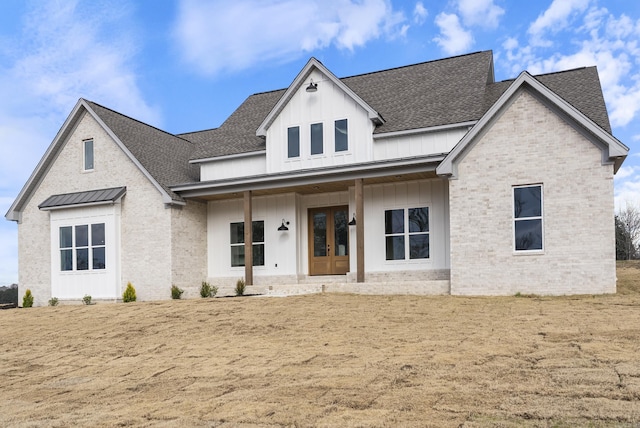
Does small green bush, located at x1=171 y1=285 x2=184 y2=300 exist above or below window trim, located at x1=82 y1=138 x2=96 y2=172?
below

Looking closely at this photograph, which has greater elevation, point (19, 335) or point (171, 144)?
point (171, 144)

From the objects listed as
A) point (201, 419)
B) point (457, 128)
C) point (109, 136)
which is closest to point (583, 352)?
point (201, 419)

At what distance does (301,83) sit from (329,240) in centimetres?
559

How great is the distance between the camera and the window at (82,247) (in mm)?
21500

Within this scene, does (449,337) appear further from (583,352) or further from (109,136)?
(109,136)

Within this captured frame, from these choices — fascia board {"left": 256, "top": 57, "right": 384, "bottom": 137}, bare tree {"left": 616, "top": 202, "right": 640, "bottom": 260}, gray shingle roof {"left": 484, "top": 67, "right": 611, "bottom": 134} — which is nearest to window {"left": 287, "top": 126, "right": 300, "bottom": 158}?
fascia board {"left": 256, "top": 57, "right": 384, "bottom": 137}

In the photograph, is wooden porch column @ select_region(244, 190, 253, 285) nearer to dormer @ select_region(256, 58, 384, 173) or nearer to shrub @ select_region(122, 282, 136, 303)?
dormer @ select_region(256, 58, 384, 173)

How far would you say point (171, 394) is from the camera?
823cm

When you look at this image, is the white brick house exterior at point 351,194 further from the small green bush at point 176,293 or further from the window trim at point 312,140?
the small green bush at point 176,293

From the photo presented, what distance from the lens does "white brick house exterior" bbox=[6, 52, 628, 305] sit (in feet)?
50.9

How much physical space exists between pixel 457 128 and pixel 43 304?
54.4 ft

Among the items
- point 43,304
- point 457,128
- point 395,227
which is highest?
point 457,128

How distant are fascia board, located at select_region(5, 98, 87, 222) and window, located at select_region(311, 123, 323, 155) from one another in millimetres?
8934

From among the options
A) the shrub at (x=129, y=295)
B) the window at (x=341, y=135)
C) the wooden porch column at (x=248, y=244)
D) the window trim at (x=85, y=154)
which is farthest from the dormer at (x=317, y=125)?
the window trim at (x=85, y=154)
